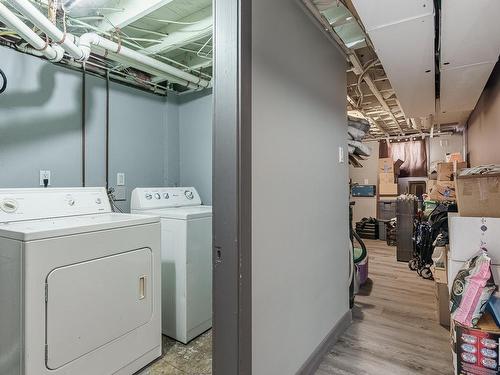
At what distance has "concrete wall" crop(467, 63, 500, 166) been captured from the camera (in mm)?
2723

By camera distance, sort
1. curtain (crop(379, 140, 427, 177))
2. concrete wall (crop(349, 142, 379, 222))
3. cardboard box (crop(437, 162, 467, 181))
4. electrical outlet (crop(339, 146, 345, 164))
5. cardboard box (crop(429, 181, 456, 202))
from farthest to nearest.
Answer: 1. concrete wall (crop(349, 142, 379, 222))
2. curtain (crop(379, 140, 427, 177))
3. cardboard box (crop(437, 162, 467, 181))
4. cardboard box (crop(429, 181, 456, 202))
5. electrical outlet (crop(339, 146, 345, 164))

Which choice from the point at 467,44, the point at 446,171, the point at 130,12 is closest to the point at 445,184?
the point at 446,171

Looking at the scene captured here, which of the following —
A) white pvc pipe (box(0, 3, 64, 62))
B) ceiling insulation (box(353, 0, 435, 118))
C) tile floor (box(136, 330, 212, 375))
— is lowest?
tile floor (box(136, 330, 212, 375))

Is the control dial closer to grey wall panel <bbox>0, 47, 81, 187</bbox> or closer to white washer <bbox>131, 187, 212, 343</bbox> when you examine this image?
grey wall panel <bbox>0, 47, 81, 187</bbox>

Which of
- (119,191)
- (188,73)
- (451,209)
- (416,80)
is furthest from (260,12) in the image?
(451,209)

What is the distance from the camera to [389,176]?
681cm

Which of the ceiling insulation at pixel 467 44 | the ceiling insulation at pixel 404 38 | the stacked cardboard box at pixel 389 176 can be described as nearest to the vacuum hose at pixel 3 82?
the ceiling insulation at pixel 404 38

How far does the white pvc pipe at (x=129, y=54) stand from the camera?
2074 mm

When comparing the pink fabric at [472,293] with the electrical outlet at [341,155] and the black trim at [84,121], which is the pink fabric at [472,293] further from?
the black trim at [84,121]

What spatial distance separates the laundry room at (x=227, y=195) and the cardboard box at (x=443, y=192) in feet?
1.53

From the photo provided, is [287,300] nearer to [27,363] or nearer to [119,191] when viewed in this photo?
[27,363]

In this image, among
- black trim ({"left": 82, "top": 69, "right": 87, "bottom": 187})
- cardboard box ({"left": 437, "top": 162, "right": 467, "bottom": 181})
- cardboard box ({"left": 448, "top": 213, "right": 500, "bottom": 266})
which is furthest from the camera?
cardboard box ({"left": 437, "top": 162, "right": 467, "bottom": 181})

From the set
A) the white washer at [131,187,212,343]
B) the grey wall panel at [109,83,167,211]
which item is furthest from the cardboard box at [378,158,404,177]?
the white washer at [131,187,212,343]

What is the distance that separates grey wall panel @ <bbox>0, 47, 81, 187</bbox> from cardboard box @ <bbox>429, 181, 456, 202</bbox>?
3899mm
